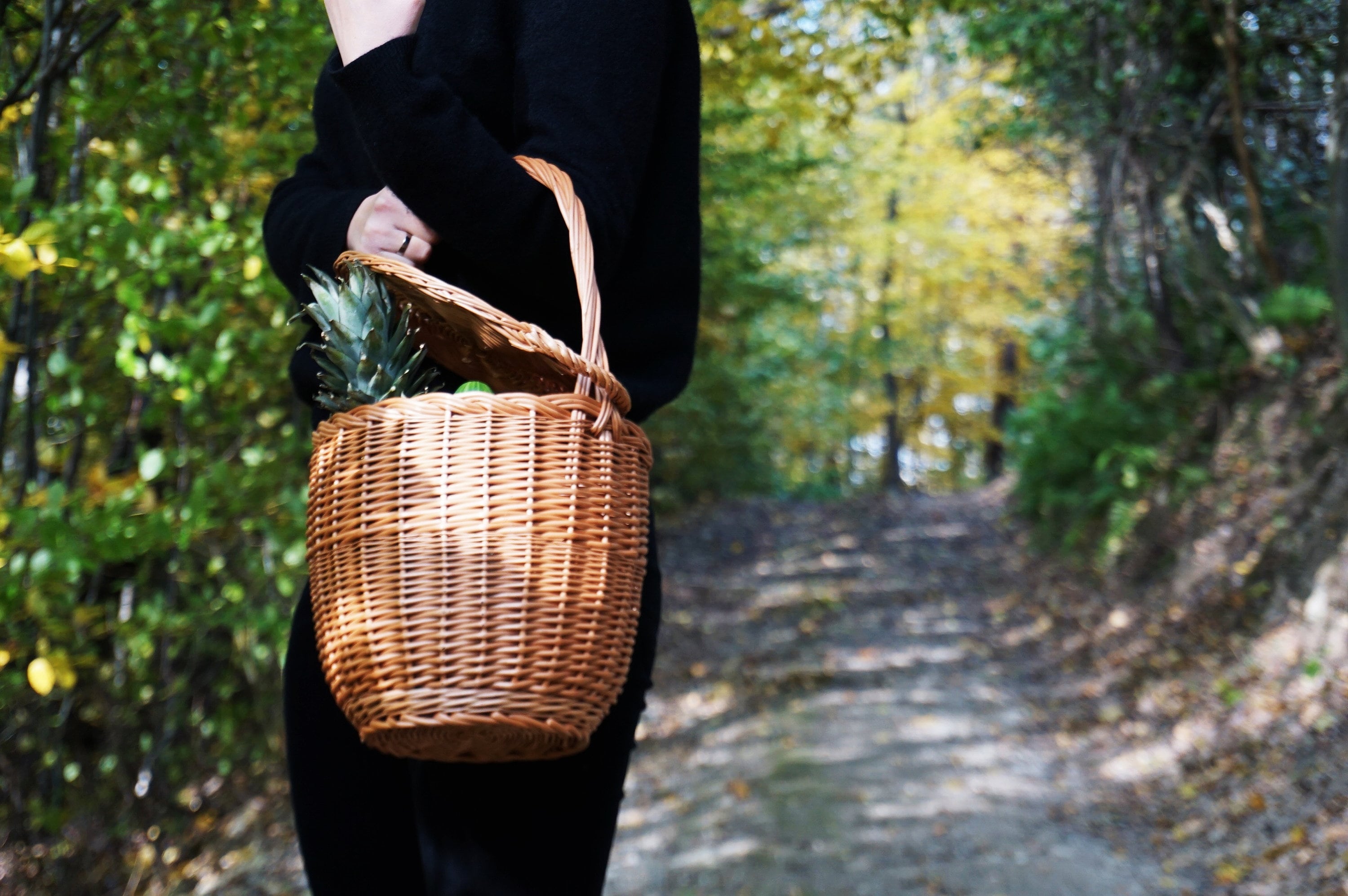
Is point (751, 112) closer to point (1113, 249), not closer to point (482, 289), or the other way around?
point (1113, 249)

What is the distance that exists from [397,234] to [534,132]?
7.7 inches

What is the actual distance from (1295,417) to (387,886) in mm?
5907

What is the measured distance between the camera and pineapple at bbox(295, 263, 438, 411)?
117cm

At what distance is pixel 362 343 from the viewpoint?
3.84ft

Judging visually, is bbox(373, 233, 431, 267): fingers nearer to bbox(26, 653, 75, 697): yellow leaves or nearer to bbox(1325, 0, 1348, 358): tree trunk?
bbox(26, 653, 75, 697): yellow leaves

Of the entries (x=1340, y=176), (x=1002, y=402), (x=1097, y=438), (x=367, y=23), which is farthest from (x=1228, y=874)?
(x=1002, y=402)

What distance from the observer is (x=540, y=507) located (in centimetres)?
108

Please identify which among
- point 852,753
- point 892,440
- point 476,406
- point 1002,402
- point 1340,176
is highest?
point 1340,176

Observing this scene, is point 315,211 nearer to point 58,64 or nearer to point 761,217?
point 58,64

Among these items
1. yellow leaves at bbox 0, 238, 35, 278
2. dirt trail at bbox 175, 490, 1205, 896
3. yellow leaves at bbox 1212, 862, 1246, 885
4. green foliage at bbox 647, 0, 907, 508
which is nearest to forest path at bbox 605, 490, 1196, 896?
dirt trail at bbox 175, 490, 1205, 896

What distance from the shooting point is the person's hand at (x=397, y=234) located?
124 centimetres

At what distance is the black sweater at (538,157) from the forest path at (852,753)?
320 centimetres

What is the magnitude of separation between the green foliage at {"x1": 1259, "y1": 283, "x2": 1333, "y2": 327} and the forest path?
2495 millimetres

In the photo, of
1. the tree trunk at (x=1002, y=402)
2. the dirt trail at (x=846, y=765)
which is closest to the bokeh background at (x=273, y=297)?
the dirt trail at (x=846, y=765)
